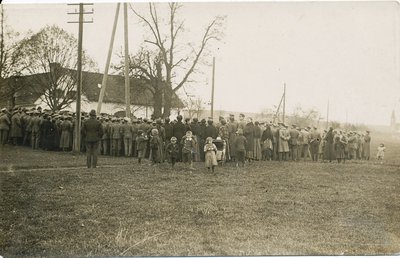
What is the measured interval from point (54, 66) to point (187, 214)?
18686 millimetres

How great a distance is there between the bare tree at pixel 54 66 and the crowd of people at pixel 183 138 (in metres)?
2.71

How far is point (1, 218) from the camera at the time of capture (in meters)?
7.68

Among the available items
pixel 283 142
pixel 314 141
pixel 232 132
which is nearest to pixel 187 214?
pixel 232 132

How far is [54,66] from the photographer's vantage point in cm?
2433

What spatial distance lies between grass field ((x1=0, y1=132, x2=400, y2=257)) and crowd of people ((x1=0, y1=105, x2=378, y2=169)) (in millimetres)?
2433

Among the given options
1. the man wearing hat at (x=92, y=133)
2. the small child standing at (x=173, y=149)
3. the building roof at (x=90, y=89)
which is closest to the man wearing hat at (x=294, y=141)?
the small child standing at (x=173, y=149)

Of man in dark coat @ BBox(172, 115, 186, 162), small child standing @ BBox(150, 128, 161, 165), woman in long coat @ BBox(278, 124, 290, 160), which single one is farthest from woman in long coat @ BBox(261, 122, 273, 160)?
small child standing @ BBox(150, 128, 161, 165)

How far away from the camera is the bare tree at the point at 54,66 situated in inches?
741

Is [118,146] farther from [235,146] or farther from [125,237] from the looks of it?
[125,237]

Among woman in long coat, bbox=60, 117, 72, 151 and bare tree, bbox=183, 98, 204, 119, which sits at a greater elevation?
bare tree, bbox=183, 98, 204, 119

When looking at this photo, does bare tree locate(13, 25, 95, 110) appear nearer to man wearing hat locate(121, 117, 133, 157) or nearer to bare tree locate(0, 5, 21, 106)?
bare tree locate(0, 5, 21, 106)

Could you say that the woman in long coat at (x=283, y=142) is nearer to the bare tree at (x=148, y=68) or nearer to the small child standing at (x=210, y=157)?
the small child standing at (x=210, y=157)

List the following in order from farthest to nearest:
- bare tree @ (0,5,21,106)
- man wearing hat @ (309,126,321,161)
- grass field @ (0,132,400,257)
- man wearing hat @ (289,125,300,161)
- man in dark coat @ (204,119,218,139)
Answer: man wearing hat @ (309,126,321,161) < man wearing hat @ (289,125,300,161) < man in dark coat @ (204,119,218,139) < bare tree @ (0,5,21,106) < grass field @ (0,132,400,257)

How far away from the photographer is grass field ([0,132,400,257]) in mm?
6949
